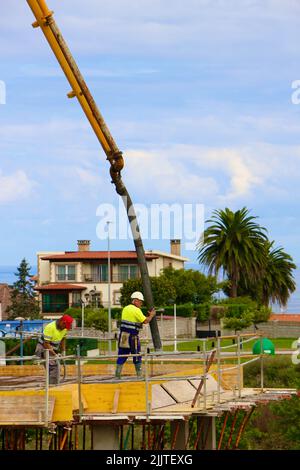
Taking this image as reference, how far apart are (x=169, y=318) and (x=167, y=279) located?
11.0 meters

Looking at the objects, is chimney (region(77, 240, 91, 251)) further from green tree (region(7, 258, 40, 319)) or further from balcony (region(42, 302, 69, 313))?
balcony (region(42, 302, 69, 313))

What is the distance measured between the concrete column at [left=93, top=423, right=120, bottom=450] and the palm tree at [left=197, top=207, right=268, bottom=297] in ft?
277

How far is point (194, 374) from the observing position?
→ 94.1 ft

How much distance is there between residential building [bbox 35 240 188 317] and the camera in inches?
4555

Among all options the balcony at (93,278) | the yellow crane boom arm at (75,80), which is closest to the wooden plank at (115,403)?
Answer: the yellow crane boom arm at (75,80)

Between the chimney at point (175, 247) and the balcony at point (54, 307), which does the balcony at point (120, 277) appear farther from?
the chimney at point (175, 247)

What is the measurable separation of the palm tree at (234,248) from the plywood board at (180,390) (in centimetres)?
8240

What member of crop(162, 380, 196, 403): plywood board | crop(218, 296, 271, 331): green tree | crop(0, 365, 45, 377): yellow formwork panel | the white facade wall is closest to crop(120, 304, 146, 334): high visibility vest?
crop(162, 380, 196, 403): plywood board

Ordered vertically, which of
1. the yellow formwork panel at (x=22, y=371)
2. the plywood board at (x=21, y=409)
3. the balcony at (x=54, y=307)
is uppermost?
the balcony at (x=54, y=307)

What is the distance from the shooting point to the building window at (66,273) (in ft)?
396

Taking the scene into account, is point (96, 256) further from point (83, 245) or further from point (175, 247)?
point (175, 247)

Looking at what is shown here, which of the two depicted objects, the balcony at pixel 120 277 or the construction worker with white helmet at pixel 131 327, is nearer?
the construction worker with white helmet at pixel 131 327
